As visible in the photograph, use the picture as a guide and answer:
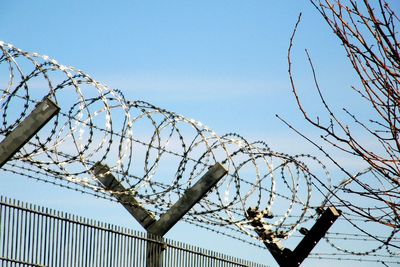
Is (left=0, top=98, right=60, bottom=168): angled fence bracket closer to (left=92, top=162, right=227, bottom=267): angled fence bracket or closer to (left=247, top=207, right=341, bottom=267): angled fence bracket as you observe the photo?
(left=92, top=162, right=227, bottom=267): angled fence bracket

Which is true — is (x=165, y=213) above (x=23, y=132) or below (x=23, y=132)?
above

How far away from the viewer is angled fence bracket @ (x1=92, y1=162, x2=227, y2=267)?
14.8 metres

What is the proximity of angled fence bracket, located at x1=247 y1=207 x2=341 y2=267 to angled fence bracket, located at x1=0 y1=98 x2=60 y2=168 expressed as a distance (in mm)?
7018

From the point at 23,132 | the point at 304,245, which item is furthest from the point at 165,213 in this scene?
the point at 304,245

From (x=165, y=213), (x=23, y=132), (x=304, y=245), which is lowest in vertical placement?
(x=23, y=132)

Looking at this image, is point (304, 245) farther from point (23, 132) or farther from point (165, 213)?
point (23, 132)

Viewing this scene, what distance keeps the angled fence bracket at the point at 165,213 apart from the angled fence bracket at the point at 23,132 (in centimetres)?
→ 258

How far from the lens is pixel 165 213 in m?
15.0

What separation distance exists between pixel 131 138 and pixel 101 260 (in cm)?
170

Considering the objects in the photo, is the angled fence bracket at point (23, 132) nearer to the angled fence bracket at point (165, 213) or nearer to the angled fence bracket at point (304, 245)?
the angled fence bracket at point (165, 213)

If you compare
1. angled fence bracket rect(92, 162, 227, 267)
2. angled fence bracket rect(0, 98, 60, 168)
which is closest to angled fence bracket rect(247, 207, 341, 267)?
angled fence bracket rect(92, 162, 227, 267)

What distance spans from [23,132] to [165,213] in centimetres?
349

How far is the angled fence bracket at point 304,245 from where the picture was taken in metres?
18.4

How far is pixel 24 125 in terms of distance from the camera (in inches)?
476
